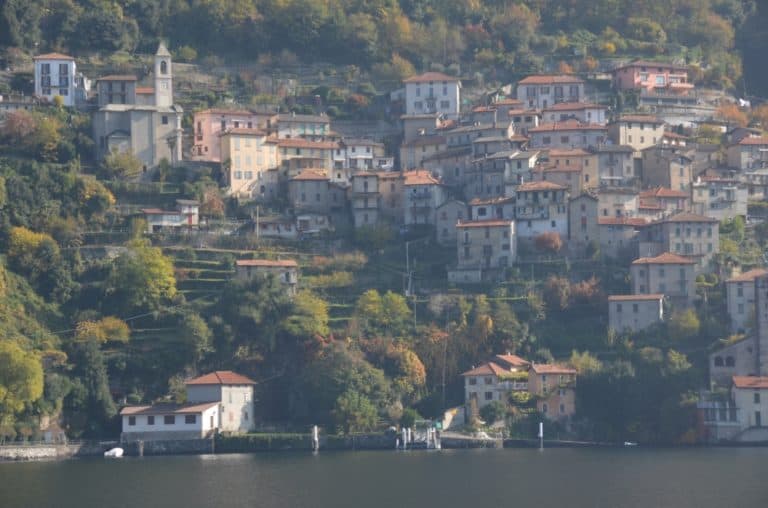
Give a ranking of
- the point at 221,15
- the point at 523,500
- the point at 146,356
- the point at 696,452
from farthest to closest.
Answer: the point at 221,15
the point at 146,356
the point at 696,452
the point at 523,500

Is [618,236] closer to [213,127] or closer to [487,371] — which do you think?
[487,371]

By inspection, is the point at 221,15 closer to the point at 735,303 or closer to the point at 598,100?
the point at 598,100

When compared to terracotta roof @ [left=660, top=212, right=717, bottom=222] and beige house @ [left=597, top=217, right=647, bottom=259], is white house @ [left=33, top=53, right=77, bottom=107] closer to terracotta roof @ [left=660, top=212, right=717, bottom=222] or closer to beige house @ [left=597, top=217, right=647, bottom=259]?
beige house @ [left=597, top=217, right=647, bottom=259]

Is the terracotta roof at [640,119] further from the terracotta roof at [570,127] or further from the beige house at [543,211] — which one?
the beige house at [543,211]

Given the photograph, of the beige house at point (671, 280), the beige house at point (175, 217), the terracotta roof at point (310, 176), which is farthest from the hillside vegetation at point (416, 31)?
the beige house at point (671, 280)

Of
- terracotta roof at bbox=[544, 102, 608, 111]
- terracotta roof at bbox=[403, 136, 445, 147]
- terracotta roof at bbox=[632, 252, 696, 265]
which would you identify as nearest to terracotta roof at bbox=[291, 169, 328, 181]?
terracotta roof at bbox=[403, 136, 445, 147]

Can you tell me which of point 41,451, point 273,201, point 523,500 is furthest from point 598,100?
point 523,500
